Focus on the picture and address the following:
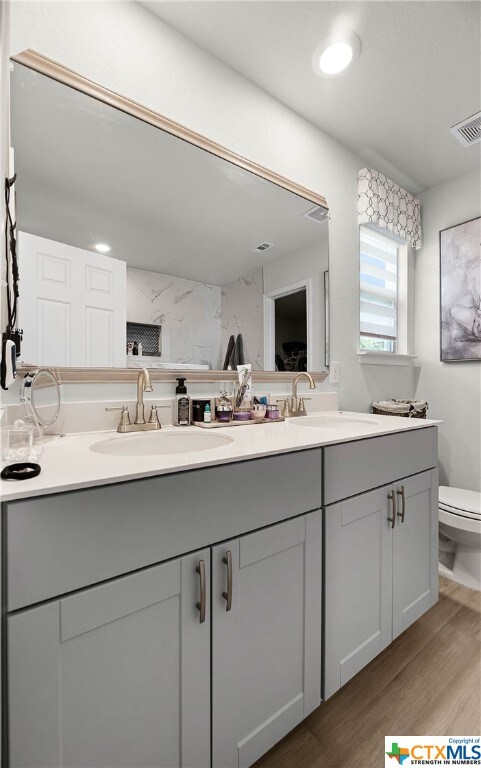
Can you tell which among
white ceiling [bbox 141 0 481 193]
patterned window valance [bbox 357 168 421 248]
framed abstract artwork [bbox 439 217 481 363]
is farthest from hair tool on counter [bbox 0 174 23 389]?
framed abstract artwork [bbox 439 217 481 363]

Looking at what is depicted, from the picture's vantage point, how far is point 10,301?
986mm

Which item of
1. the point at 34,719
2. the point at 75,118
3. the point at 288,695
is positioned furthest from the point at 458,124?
the point at 34,719

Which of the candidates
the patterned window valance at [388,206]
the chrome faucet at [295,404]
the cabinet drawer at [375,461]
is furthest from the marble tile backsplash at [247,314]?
the patterned window valance at [388,206]

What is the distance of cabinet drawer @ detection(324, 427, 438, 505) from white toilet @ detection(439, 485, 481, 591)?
0.48 m

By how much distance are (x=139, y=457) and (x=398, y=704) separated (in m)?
1.26

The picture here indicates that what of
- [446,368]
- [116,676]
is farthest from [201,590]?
[446,368]

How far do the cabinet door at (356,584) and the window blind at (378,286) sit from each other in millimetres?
1381

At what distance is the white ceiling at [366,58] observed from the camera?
138 cm

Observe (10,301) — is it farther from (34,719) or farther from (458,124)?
(458,124)

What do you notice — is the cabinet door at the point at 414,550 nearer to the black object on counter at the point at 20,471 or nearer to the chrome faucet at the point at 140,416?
the chrome faucet at the point at 140,416

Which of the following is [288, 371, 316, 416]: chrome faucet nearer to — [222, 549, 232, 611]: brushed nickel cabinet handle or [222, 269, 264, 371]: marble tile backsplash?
[222, 269, 264, 371]: marble tile backsplash

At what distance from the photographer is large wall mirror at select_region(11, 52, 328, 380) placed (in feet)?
3.73

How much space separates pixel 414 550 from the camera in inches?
57.4

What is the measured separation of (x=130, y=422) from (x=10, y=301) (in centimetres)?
54
